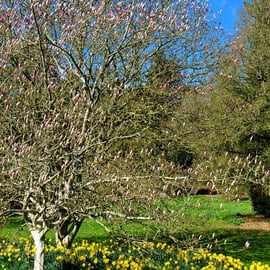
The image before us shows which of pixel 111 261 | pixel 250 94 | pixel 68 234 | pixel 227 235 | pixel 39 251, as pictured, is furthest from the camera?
pixel 250 94

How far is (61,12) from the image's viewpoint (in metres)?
5.78

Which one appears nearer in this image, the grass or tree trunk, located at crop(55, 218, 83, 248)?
tree trunk, located at crop(55, 218, 83, 248)

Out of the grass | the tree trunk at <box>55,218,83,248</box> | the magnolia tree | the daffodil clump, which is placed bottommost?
the grass

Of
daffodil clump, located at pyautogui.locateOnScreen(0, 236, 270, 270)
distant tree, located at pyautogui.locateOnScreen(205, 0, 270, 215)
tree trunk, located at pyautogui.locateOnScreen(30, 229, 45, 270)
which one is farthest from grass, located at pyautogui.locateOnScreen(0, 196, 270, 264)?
tree trunk, located at pyautogui.locateOnScreen(30, 229, 45, 270)

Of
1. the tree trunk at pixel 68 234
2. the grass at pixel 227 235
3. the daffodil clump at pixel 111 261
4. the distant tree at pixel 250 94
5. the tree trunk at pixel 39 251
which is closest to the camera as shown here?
the tree trunk at pixel 39 251

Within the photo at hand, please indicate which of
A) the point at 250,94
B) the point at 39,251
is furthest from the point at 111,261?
the point at 250,94

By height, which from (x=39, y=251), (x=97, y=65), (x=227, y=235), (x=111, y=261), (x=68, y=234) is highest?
(x=97, y=65)

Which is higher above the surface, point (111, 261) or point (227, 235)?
point (111, 261)

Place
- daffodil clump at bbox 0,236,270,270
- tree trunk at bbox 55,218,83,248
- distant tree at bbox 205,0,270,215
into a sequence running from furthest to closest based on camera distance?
distant tree at bbox 205,0,270,215
tree trunk at bbox 55,218,83,248
daffodil clump at bbox 0,236,270,270

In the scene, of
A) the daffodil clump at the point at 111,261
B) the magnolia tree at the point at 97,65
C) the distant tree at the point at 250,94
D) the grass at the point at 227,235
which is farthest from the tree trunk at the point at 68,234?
the distant tree at the point at 250,94

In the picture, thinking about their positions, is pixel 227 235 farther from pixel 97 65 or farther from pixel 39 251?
pixel 39 251

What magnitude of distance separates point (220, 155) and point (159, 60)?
6144mm

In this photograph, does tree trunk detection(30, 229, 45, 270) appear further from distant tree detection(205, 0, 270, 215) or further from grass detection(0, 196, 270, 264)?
distant tree detection(205, 0, 270, 215)

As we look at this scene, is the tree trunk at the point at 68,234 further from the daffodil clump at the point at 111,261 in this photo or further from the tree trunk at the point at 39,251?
the tree trunk at the point at 39,251
